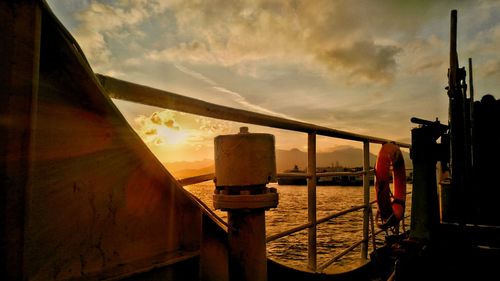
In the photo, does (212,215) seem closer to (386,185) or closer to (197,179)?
(197,179)

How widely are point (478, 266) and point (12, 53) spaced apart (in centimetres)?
304

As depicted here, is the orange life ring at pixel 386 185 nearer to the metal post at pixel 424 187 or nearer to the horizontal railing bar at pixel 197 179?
the metal post at pixel 424 187

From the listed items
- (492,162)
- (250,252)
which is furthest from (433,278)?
(250,252)

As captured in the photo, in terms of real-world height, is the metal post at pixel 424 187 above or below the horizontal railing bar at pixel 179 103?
below

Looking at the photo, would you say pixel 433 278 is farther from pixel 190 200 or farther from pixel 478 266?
pixel 190 200

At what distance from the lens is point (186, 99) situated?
1.14 m

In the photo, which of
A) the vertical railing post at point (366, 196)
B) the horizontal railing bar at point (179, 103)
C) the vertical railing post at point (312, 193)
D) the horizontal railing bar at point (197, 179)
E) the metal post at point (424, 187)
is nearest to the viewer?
the horizontal railing bar at point (179, 103)

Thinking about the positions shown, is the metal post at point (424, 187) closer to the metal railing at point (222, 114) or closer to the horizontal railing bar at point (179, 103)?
the metal railing at point (222, 114)

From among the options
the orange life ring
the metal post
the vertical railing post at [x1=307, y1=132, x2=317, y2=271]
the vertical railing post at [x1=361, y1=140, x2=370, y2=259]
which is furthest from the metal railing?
the orange life ring

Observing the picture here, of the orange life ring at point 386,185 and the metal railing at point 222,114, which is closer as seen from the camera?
the metal railing at point 222,114

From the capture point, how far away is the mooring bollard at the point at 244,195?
3.59ft

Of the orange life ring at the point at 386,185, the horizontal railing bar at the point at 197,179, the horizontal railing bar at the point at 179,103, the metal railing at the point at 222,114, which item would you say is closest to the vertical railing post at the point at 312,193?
the metal railing at the point at 222,114

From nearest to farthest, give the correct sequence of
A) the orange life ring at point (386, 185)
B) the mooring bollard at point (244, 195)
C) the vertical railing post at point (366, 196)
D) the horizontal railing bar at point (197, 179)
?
the mooring bollard at point (244, 195) < the horizontal railing bar at point (197, 179) < the vertical railing post at point (366, 196) < the orange life ring at point (386, 185)

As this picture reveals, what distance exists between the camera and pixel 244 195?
3.58 ft
